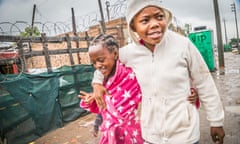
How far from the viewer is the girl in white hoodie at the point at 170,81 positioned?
1.36 meters

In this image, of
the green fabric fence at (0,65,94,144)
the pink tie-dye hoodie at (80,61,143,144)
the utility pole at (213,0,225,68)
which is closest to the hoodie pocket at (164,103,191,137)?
the pink tie-dye hoodie at (80,61,143,144)

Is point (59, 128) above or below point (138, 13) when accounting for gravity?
below

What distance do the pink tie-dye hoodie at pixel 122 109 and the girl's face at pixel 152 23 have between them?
0.28 meters

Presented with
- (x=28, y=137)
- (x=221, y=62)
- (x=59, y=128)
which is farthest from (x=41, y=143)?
(x=221, y=62)

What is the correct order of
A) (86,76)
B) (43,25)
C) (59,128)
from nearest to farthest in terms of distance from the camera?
(59,128) < (43,25) < (86,76)

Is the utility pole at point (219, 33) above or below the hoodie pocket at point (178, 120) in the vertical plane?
above

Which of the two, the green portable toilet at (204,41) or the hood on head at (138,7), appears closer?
the hood on head at (138,7)

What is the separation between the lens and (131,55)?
151cm

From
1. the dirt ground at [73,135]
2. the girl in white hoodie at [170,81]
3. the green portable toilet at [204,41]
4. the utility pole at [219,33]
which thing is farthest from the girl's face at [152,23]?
the utility pole at [219,33]

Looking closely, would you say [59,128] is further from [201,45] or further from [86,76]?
[201,45]

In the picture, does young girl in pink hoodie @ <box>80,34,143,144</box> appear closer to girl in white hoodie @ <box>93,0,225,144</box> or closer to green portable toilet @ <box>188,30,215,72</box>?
girl in white hoodie @ <box>93,0,225,144</box>

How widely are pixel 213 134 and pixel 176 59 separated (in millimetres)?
471

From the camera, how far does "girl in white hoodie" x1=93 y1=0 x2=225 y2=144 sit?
136cm

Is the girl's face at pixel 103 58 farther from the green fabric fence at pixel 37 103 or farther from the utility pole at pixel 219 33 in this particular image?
the utility pole at pixel 219 33
